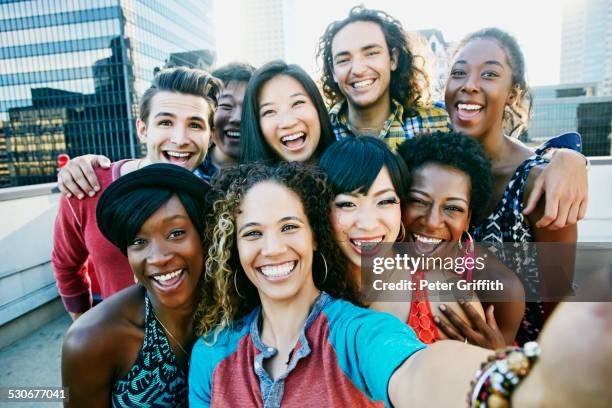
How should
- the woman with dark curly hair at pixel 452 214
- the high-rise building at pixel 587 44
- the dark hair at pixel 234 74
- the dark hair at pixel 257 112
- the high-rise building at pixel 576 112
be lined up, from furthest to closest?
the high-rise building at pixel 587 44, the high-rise building at pixel 576 112, the dark hair at pixel 234 74, the dark hair at pixel 257 112, the woman with dark curly hair at pixel 452 214

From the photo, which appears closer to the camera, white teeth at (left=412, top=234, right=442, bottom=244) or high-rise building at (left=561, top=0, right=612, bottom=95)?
white teeth at (left=412, top=234, right=442, bottom=244)

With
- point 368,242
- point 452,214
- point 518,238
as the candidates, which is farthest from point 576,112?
point 368,242

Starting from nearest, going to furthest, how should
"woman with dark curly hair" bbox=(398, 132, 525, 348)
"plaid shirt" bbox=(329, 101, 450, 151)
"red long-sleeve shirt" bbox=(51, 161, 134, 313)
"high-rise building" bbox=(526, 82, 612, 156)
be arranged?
"woman with dark curly hair" bbox=(398, 132, 525, 348) < "red long-sleeve shirt" bbox=(51, 161, 134, 313) < "plaid shirt" bbox=(329, 101, 450, 151) < "high-rise building" bbox=(526, 82, 612, 156)

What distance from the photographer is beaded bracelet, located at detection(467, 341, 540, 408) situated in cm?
59

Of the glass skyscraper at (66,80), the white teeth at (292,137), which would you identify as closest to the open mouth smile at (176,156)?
the white teeth at (292,137)

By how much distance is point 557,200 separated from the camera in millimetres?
1756

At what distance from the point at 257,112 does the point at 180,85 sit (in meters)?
0.52

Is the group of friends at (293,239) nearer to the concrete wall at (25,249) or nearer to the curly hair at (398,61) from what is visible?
the curly hair at (398,61)

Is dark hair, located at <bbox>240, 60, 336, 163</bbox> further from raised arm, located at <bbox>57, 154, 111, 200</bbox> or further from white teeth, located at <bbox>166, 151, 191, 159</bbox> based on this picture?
raised arm, located at <bbox>57, 154, 111, 200</bbox>

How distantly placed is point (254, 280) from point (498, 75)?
1.95m

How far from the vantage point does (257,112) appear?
2.30m

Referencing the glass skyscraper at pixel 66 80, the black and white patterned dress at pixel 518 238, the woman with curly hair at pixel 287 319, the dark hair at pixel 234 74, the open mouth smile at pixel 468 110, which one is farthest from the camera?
the glass skyscraper at pixel 66 80

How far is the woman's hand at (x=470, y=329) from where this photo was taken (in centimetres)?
164

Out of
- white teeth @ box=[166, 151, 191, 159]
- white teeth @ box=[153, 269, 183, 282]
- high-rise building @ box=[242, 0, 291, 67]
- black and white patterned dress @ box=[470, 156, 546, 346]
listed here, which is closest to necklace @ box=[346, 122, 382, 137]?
black and white patterned dress @ box=[470, 156, 546, 346]
